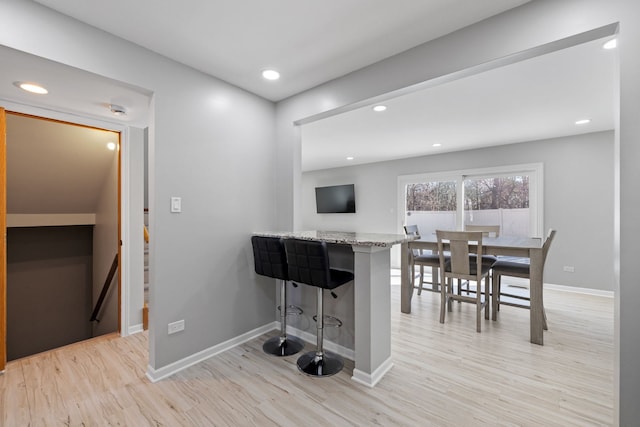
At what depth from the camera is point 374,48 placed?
205cm

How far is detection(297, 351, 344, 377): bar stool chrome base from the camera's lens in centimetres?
211

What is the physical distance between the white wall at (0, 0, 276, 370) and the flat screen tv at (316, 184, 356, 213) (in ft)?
13.8

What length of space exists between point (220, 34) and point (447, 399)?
9.41 feet

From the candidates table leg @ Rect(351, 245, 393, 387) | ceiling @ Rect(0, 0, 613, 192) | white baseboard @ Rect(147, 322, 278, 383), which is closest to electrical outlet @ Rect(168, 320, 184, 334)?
white baseboard @ Rect(147, 322, 278, 383)

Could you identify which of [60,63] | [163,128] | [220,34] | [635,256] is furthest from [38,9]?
[635,256]

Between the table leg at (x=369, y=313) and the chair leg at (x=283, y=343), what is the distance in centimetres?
65

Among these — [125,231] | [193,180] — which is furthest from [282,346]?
[125,231]

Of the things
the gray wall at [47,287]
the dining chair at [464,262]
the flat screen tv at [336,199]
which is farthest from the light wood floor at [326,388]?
the flat screen tv at [336,199]

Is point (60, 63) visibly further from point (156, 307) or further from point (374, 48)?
point (374, 48)

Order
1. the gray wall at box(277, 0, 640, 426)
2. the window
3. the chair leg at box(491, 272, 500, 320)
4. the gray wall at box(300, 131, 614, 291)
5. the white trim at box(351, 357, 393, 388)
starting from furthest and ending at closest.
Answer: the window
the gray wall at box(300, 131, 614, 291)
the chair leg at box(491, 272, 500, 320)
the white trim at box(351, 357, 393, 388)
the gray wall at box(277, 0, 640, 426)

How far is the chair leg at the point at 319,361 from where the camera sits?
2.12 meters

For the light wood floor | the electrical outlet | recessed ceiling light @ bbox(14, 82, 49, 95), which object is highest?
recessed ceiling light @ bbox(14, 82, 49, 95)

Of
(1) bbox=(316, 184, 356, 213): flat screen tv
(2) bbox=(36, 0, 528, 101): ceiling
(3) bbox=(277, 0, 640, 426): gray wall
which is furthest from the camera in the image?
(1) bbox=(316, 184, 356, 213): flat screen tv

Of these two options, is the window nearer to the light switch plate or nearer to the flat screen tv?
the flat screen tv
